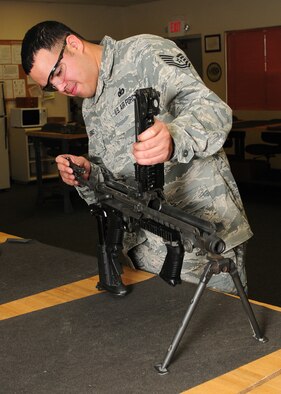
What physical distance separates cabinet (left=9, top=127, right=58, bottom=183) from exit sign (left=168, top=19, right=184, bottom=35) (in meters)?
2.78

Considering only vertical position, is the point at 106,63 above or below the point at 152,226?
above

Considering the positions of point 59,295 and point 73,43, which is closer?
point 73,43

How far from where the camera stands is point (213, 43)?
10094 millimetres

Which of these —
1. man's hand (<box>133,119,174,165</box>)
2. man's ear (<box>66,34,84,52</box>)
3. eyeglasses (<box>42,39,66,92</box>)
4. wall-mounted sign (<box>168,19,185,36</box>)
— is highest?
wall-mounted sign (<box>168,19,185,36</box>)

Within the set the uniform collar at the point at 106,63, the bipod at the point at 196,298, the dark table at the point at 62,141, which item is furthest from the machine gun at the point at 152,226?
the dark table at the point at 62,141

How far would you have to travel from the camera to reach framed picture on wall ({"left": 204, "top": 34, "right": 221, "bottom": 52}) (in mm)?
10023

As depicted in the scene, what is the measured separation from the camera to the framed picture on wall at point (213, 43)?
1002 cm

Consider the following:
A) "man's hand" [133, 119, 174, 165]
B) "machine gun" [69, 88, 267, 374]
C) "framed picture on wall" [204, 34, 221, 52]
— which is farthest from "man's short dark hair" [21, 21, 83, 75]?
"framed picture on wall" [204, 34, 221, 52]

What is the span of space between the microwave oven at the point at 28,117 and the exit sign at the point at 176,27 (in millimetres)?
2526

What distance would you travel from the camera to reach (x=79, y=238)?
247 inches

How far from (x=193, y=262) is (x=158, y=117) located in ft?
1.56

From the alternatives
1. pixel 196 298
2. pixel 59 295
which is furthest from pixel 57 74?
pixel 196 298

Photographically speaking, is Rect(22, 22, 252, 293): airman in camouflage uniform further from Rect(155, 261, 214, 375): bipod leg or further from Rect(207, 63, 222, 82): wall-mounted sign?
Rect(207, 63, 222, 82): wall-mounted sign

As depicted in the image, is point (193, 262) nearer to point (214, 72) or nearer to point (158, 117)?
point (158, 117)
